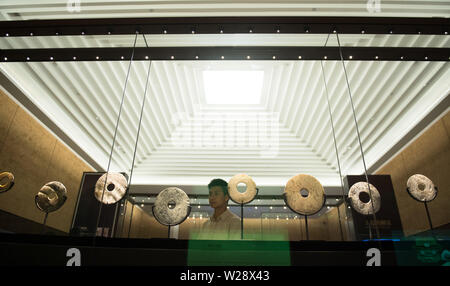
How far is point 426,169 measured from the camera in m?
6.57

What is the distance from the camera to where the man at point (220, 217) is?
10.2 ft

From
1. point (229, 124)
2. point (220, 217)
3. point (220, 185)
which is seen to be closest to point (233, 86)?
point (229, 124)

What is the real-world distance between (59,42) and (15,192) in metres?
3.84

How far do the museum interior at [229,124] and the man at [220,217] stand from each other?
38 millimetres

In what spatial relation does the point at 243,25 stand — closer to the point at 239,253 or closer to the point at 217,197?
the point at 217,197

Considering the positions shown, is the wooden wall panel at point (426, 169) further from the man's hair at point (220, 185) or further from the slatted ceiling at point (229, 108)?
the man's hair at point (220, 185)

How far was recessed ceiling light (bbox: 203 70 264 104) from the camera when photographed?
6516 millimetres

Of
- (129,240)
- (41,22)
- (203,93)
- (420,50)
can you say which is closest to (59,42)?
(41,22)

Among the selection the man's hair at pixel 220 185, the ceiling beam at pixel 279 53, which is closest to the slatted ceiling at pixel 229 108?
the ceiling beam at pixel 279 53

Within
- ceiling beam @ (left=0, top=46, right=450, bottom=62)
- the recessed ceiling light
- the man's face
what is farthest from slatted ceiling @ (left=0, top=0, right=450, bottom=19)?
the man's face

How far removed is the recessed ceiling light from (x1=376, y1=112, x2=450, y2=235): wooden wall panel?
4.55m

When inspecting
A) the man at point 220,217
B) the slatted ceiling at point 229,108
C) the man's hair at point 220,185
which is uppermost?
the slatted ceiling at point 229,108
